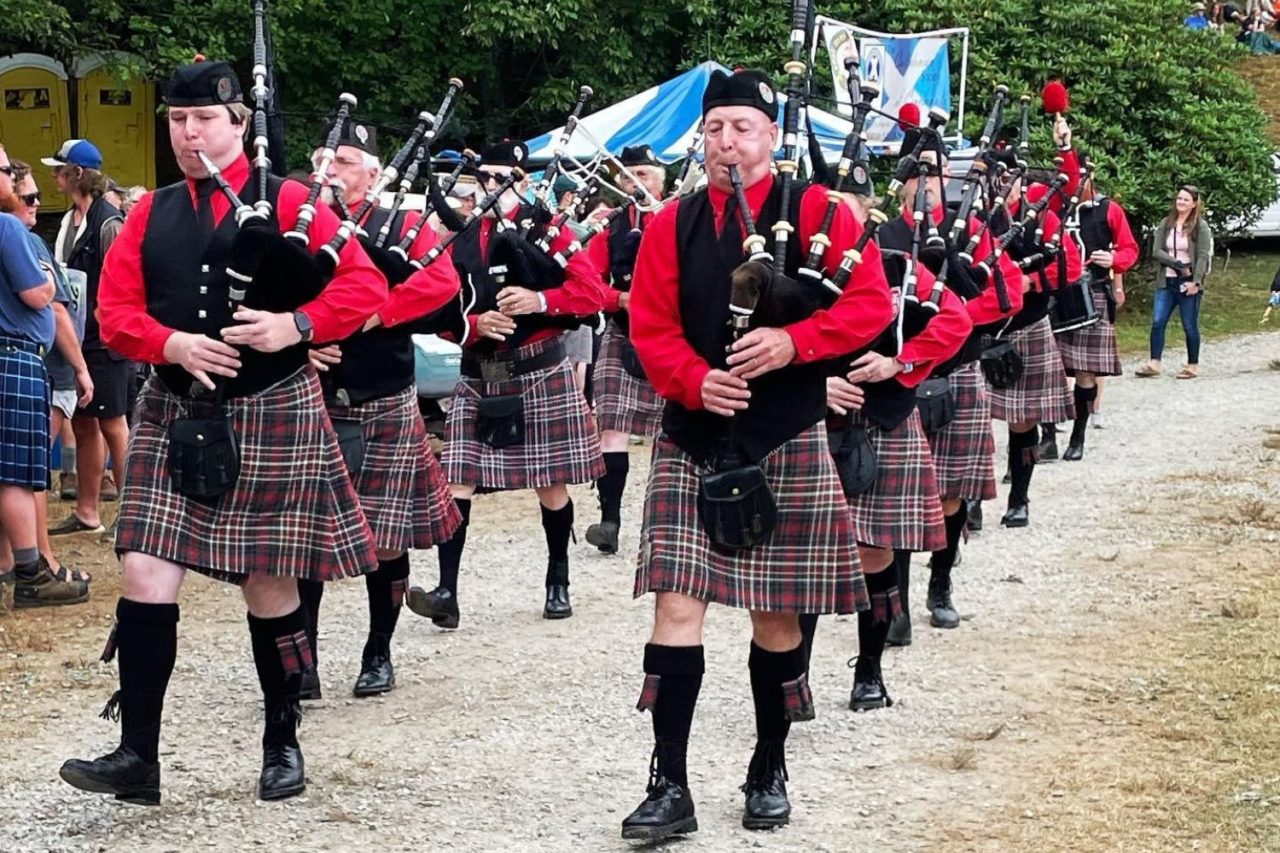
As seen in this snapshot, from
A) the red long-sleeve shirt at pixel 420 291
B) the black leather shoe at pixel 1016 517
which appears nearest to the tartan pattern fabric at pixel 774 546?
the red long-sleeve shirt at pixel 420 291

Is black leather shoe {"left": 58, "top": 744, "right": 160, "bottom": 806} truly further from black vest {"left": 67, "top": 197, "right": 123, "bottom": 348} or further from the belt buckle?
black vest {"left": 67, "top": 197, "right": 123, "bottom": 348}

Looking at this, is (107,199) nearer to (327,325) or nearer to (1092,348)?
(327,325)

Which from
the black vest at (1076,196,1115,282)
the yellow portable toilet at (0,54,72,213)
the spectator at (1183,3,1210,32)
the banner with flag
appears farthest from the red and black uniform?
the spectator at (1183,3,1210,32)

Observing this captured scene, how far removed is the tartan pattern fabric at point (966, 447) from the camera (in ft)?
21.3

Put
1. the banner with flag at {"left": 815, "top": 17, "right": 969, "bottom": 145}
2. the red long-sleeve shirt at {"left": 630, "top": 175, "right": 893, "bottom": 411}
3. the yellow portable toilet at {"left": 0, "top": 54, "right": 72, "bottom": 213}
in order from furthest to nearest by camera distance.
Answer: the yellow portable toilet at {"left": 0, "top": 54, "right": 72, "bottom": 213}
the banner with flag at {"left": 815, "top": 17, "right": 969, "bottom": 145}
the red long-sleeve shirt at {"left": 630, "top": 175, "right": 893, "bottom": 411}

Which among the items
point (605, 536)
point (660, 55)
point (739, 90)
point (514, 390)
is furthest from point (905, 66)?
point (739, 90)

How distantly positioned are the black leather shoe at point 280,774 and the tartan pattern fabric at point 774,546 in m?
0.98

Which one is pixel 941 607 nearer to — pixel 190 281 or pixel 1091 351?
pixel 190 281

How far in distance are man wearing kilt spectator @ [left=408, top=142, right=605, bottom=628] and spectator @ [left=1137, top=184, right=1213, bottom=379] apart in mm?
8600

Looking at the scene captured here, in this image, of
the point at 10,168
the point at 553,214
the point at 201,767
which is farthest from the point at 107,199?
the point at 201,767

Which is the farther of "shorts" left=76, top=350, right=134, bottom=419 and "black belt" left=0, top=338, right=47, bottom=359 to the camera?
"shorts" left=76, top=350, right=134, bottom=419

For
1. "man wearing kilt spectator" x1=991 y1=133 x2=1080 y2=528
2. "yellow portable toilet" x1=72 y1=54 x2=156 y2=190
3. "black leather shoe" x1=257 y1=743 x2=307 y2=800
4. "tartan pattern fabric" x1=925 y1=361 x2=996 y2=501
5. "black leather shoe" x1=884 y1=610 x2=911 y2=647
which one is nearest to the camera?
"black leather shoe" x1=257 y1=743 x2=307 y2=800

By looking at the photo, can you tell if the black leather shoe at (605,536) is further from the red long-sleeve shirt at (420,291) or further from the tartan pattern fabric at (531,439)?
the red long-sleeve shirt at (420,291)

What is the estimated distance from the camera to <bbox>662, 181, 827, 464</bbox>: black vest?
4.22m
